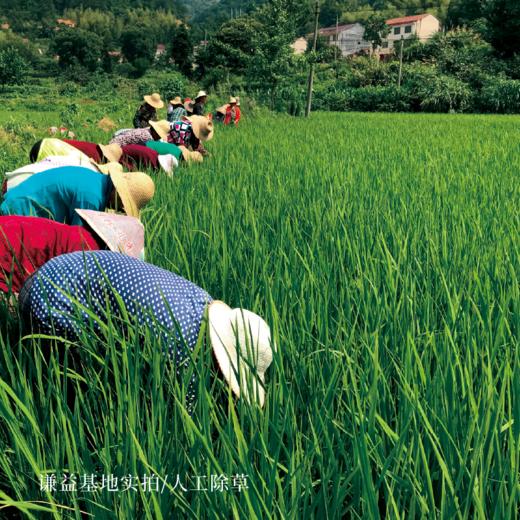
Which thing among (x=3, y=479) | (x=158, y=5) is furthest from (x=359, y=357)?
(x=158, y=5)

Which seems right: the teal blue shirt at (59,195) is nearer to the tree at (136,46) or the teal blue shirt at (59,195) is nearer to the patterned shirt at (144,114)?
the patterned shirt at (144,114)

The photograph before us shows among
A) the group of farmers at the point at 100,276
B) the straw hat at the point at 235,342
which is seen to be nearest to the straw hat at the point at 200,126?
the group of farmers at the point at 100,276

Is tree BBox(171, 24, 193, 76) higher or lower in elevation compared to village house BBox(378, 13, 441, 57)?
lower

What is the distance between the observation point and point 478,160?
13.1 ft

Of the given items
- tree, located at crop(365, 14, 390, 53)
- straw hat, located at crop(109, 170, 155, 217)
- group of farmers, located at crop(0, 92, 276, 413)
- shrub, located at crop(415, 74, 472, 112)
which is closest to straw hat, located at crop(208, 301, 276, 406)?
group of farmers, located at crop(0, 92, 276, 413)

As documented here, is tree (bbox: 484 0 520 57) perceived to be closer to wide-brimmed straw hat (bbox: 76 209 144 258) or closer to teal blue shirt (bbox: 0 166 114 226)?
teal blue shirt (bbox: 0 166 114 226)

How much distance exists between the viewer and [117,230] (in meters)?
1.49

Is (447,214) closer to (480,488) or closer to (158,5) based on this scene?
(480,488)

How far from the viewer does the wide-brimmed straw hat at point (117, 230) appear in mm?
1427

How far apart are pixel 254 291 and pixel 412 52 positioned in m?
35.0

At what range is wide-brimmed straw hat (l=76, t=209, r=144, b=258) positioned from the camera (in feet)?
4.68

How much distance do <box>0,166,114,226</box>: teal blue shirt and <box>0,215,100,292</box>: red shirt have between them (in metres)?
0.41

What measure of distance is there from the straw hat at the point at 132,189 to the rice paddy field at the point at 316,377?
137 mm

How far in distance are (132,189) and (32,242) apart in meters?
0.60
